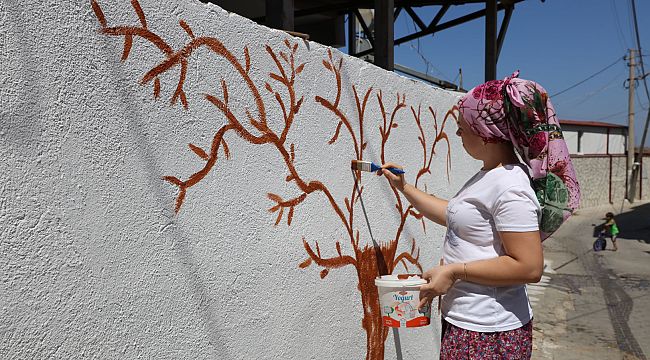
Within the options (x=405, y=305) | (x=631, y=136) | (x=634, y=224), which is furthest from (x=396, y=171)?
(x=631, y=136)

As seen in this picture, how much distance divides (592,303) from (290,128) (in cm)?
675

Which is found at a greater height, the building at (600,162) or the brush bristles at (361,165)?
the brush bristles at (361,165)

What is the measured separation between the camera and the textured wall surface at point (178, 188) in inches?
46.3

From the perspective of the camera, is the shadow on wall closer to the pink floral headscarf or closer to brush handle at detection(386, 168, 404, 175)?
brush handle at detection(386, 168, 404, 175)

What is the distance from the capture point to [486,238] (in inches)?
69.9

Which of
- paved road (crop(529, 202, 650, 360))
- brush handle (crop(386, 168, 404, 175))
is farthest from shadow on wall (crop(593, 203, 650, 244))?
brush handle (crop(386, 168, 404, 175))

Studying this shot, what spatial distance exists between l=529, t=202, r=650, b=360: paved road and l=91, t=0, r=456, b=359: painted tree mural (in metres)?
2.92

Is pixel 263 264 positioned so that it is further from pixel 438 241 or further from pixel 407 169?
pixel 438 241

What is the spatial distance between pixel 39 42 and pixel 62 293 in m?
0.58

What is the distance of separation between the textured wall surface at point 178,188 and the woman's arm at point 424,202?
5.7 inches

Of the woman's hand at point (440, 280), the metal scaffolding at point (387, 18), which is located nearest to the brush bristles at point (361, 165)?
the woman's hand at point (440, 280)

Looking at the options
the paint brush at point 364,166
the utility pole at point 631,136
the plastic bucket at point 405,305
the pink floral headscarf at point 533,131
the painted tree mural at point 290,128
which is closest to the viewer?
the painted tree mural at point 290,128

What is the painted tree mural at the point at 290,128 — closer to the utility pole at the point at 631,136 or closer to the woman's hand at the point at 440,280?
the woman's hand at the point at 440,280

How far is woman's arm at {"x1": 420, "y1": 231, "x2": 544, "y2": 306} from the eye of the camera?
1662 millimetres
